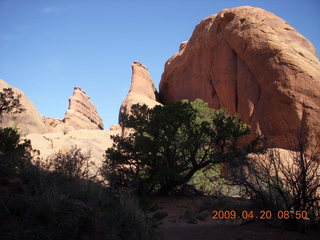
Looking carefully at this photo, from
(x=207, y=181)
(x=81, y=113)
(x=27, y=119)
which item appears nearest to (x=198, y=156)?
(x=207, y=181)

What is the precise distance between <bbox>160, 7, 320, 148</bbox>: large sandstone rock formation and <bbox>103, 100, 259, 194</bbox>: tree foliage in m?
6.31

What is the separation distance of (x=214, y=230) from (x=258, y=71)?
19.5 metres

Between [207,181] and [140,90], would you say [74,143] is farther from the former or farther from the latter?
[140,90]

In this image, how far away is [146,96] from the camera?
3588 cm

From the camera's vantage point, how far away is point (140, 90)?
36.5 m

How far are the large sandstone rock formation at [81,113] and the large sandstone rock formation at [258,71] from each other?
76.4 feet

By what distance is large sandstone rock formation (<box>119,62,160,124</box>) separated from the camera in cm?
3303

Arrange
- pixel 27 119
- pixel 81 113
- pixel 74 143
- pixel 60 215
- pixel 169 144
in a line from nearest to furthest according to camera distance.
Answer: pixel 60 215 < pixel 169 144 < pixel 74 143 < pixel 27 119 < pixel 81 113

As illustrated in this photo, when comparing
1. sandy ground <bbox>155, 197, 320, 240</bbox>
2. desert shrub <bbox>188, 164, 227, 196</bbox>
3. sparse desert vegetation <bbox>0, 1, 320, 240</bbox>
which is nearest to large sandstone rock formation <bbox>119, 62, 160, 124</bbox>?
sparse desert vegetation <bbox>0, 1, 320, 240</bbox>

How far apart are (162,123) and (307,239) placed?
352 inches

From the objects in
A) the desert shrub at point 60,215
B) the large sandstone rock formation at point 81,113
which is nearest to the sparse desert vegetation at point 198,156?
the desert shrub at point 60,215

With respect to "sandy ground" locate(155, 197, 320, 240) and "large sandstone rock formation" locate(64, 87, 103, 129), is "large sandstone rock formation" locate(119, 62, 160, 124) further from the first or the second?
"sandy ground" locate(155, 197, 320, 240)

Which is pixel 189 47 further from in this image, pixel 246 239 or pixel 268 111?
pixel 246 239

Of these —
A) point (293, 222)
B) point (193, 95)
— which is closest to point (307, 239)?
point (293, 222)
